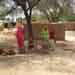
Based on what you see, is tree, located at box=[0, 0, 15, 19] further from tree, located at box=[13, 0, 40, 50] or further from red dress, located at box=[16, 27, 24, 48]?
red dress, located at box=[16, 27, 24, 48]

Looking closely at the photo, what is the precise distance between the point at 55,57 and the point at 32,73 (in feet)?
10.9

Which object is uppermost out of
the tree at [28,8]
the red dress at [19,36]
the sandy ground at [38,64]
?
the tree at [28,8]

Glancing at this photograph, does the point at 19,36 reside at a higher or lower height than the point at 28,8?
lower

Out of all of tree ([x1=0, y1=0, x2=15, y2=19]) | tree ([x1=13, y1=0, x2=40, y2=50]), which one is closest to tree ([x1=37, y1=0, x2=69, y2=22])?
tree ([x1=0, y1=0, x2=15, y2=19])

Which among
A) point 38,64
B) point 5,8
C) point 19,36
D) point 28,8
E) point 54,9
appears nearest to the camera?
point 38,64

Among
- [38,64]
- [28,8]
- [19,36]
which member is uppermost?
[28,8]

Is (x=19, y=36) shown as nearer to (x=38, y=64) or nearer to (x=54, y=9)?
(x=38, y=64)

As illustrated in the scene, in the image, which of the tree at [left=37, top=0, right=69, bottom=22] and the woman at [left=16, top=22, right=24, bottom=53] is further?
the tree at [left=37, top=0, right=69, bottom=22]

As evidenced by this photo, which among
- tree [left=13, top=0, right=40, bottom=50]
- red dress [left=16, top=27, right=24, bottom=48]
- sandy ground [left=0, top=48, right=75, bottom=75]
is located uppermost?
tree [left=13, top=0, right=40, bottom=50]

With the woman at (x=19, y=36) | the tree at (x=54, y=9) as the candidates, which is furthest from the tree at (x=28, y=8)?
the tree at (x=54, y=9)

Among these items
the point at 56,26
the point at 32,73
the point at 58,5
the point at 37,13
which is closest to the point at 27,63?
the point at 32,73

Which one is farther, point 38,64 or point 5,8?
point 5,8

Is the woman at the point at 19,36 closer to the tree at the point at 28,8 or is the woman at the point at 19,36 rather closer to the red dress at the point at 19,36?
the red dress at the point at 19,36

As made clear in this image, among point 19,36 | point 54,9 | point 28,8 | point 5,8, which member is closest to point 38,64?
point 19,36
